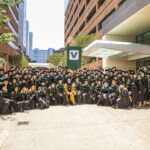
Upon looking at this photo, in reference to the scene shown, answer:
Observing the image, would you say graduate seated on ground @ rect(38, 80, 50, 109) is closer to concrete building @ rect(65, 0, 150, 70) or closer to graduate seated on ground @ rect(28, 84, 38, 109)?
graduate seated on ground @ rect(28, 84, 38, 109)

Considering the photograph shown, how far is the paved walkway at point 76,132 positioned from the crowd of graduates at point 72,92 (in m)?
1.17

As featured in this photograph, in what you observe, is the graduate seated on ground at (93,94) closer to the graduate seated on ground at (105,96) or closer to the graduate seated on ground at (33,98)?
the graduate seated on ground at (105,96)

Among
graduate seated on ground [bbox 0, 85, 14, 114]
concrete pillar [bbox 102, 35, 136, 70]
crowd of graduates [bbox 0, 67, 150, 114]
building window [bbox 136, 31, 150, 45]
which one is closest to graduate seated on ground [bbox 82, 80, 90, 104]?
crowd of graduates [bbox 0, 67, 150, 114]

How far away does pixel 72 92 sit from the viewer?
8352mm

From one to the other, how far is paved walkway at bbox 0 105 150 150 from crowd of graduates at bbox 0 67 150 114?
117cm

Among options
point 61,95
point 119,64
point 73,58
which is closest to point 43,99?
point 61,95

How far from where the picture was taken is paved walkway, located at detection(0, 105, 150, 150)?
11.6ft

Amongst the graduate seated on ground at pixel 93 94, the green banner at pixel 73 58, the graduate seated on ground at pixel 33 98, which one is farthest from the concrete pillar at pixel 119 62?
the graduate seated on ground at pixel 33 98

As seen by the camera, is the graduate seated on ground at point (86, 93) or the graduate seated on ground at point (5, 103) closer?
the graduate seated on ground at point (5, 103)

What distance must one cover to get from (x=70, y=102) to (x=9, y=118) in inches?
131

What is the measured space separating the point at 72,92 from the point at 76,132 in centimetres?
407

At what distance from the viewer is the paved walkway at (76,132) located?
355 cm

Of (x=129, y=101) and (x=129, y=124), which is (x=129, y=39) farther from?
(x=129, y=124)

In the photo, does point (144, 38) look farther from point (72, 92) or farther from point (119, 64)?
point (72, 92)
